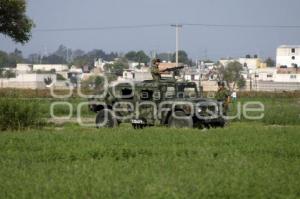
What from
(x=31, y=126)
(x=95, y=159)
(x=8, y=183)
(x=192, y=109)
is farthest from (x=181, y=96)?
(x=8, y=183)

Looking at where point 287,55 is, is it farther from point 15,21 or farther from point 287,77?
point 15,21

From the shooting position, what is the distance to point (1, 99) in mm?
21906

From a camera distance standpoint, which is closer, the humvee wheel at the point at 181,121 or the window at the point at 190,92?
the humvee wheel at the point at 181,121

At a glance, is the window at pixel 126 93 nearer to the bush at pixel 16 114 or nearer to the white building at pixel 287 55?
the bush at pixel 16 114

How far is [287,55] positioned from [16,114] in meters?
121

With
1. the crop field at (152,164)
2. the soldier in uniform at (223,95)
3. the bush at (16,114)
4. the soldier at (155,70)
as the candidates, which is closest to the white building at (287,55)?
the soldier in uniform at (223,95)

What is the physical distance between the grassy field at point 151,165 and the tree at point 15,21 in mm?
8400

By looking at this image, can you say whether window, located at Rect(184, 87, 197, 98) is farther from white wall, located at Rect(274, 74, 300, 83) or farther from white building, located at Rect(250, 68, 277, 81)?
white building, located at Rect(250, 68, 277, 81)

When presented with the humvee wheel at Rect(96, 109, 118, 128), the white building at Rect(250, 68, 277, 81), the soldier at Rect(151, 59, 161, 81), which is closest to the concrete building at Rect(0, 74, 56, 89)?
the white building at Rect(250, 68, 277, 81)

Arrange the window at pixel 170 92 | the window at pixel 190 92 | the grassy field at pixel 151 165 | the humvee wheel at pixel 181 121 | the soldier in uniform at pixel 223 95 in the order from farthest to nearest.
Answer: the soldier in uniform at pixel 223 95
the window at pixel 190 92
the window at pixel 170 92
the humvee wheel at pixel 181 121
the grassy field at pixel 151 165

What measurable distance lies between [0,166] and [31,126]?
9989 millimetres

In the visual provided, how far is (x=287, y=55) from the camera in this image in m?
136

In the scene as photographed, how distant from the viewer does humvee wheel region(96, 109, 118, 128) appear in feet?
75.3

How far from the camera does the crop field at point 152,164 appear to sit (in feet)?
31.0
